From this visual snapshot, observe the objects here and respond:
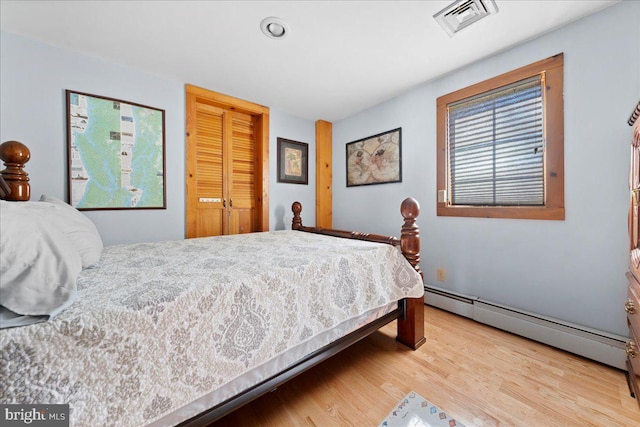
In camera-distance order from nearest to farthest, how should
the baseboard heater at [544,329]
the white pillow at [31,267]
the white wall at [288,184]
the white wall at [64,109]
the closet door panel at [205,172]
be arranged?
1. the white pillow at [31,267]
2. the baseboard heater at [544,329]
3. the white wall at [64,109]
4. the closet door panel at [205,172]
5. the white wall at [288,184]

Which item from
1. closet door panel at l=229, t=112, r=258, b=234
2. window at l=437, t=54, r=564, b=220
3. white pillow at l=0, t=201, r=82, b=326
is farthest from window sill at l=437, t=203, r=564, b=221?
white pillow at l=0, t=201, r=82, b=326

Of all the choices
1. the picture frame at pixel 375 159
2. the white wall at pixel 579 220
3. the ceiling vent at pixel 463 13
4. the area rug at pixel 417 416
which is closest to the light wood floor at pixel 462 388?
the area rug at pixel 417 416

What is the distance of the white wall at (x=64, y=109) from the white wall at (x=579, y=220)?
278cm

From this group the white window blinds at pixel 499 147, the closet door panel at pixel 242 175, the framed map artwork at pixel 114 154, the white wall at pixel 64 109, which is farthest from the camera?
the closet door panel at pixel 242 175

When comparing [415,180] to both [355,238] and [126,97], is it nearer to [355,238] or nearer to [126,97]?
[355,238]

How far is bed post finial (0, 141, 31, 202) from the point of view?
124 cm

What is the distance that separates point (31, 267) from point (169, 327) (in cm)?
40

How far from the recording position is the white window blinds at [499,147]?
1.92 m

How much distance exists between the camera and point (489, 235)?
2154mm

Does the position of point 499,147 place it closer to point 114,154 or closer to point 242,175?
point 242,175

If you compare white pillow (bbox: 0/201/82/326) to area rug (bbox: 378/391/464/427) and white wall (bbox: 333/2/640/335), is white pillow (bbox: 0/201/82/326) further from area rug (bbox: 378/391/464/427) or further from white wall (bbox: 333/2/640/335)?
white wall (bbox: 333/2/640/335)

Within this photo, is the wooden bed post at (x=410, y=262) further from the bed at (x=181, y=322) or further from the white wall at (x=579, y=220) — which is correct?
the white wall at (x=579, y=220)

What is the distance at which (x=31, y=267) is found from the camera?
2.20 ft

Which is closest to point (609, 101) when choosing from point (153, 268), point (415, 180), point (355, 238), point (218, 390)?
point (415, 180)
